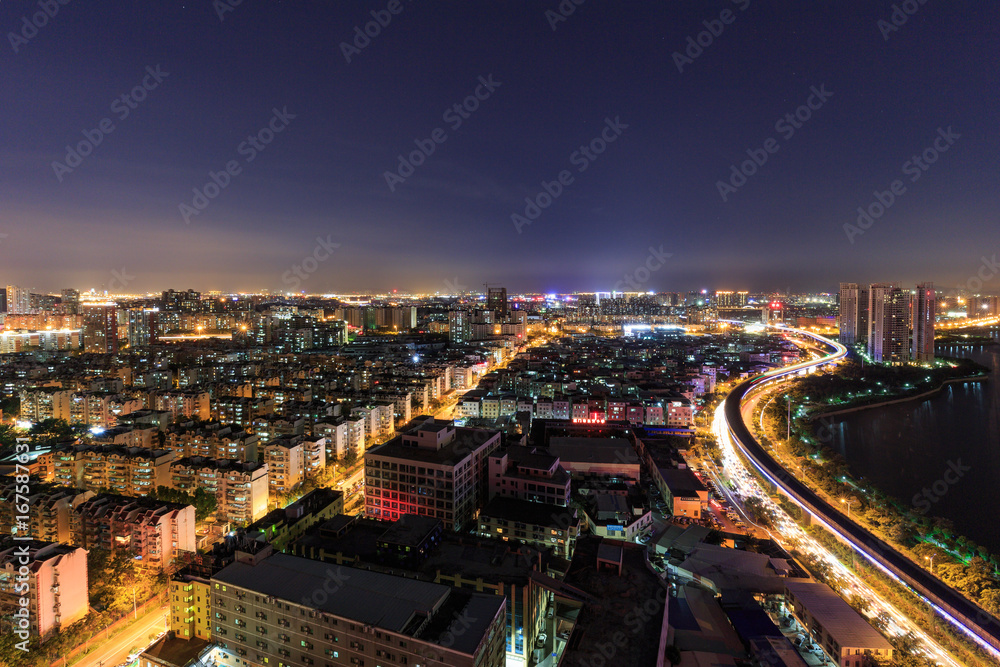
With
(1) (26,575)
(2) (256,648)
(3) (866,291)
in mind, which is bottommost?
(2) (256,648)

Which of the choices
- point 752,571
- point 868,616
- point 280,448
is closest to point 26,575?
point 280,448

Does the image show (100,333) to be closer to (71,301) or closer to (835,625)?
(71,301)

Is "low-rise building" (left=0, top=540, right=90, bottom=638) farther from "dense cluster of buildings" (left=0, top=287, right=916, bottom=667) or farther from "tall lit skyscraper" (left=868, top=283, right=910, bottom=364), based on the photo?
"tall lit skyscraper" (left=868, top=283, right=910, bottom=364)

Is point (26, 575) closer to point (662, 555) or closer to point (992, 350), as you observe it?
point (662, 555)

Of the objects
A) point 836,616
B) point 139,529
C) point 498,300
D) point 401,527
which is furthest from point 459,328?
point 836,616

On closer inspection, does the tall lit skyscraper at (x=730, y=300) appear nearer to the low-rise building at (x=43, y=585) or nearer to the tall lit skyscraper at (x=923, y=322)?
the tall lit skyscraper at (x=923, y=322)

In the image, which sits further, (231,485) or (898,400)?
(898,400)
